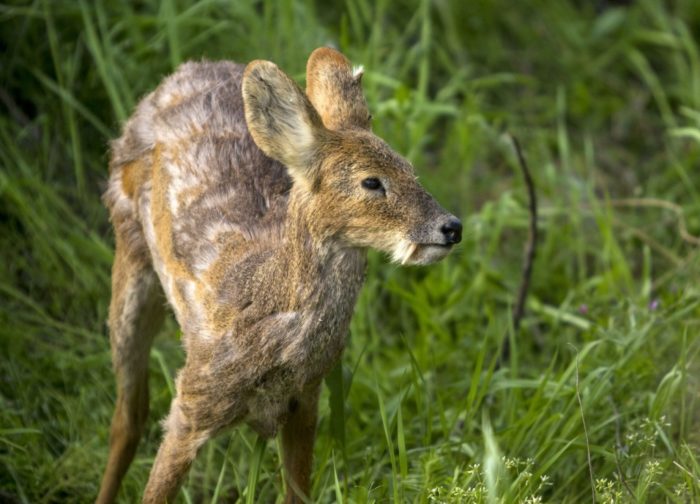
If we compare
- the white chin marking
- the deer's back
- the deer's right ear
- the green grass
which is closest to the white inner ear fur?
the deer's right ear

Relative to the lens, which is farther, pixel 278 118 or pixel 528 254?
pixel 528 254

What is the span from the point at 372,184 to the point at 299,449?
0.99 metres

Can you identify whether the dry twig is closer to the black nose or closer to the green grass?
the green grass

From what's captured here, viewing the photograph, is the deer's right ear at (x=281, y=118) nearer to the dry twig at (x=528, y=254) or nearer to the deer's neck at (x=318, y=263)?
the deer's neck at (x=318, y=263)

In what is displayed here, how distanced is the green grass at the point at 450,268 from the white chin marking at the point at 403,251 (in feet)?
1.93

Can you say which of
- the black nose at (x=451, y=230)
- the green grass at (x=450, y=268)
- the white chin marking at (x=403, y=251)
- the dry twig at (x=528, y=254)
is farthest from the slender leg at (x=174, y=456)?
the dry twig at (x=528, y=254)

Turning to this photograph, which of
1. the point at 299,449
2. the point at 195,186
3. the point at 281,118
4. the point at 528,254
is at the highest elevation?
the point at 281,118

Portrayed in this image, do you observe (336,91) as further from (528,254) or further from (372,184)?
(528,254)

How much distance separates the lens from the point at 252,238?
3.83 m

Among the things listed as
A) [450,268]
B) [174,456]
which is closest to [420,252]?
[174,456]

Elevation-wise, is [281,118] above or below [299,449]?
above

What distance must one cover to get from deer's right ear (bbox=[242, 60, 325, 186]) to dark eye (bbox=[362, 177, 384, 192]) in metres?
0.17

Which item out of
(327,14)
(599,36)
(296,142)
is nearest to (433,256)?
(296,142)

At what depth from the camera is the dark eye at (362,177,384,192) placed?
352cm
